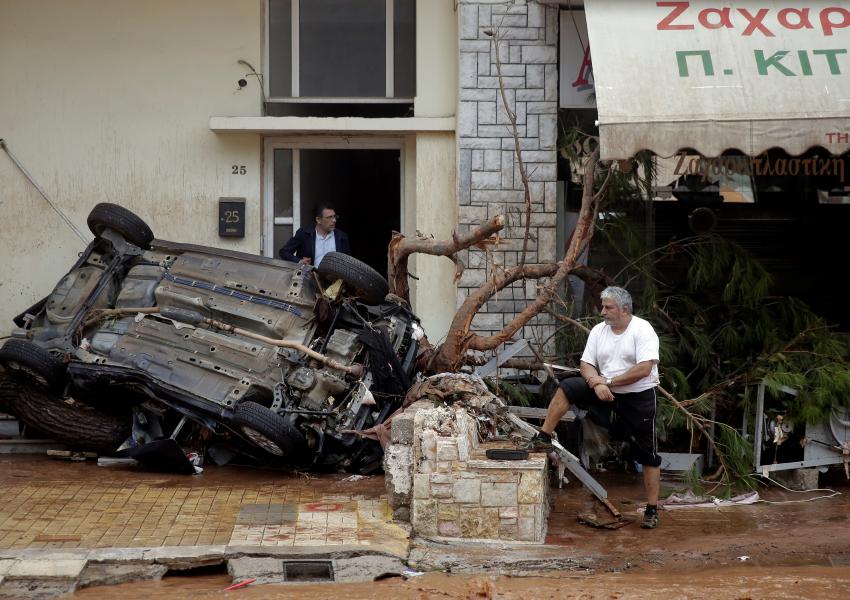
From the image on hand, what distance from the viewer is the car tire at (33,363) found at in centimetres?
969

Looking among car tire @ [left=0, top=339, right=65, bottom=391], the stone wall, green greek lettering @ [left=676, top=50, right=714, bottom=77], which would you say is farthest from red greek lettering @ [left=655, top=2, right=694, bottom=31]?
car tire @ [left=0, top=339, right=65, bottom=391]

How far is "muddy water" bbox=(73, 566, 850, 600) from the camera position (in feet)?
22.4

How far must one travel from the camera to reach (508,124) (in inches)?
447

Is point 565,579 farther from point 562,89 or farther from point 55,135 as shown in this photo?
point 55,135

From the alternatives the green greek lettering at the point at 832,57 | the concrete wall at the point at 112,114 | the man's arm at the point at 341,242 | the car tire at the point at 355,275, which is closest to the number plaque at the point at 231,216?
the concrete wall at the point at 112,114

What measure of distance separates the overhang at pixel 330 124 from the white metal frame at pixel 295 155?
1.28 ft

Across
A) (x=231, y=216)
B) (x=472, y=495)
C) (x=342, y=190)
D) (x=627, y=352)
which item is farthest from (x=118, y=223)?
(x=627, y=352)

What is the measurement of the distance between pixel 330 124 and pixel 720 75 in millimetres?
3836

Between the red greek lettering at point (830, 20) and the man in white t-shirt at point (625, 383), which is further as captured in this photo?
the red greek lettering at point (830, 20)

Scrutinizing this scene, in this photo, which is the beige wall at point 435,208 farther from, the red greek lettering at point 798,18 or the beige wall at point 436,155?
the red greek lettering at point 798,18

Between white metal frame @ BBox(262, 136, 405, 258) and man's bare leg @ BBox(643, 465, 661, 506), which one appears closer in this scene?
man's bare leg @ BBox(643, 465, 661, 506)

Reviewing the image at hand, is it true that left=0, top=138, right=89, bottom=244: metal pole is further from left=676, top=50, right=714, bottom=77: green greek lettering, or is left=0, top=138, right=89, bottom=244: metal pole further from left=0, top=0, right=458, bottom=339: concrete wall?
left=676, top=50, right=714, bottom=77: green greek lettering

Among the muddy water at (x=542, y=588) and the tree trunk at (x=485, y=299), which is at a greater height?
the tree trunk at (x=485, y=299)

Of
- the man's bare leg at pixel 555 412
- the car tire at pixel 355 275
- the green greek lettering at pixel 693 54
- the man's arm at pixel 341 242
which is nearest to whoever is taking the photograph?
the man's bare leg at pixel 555 412
